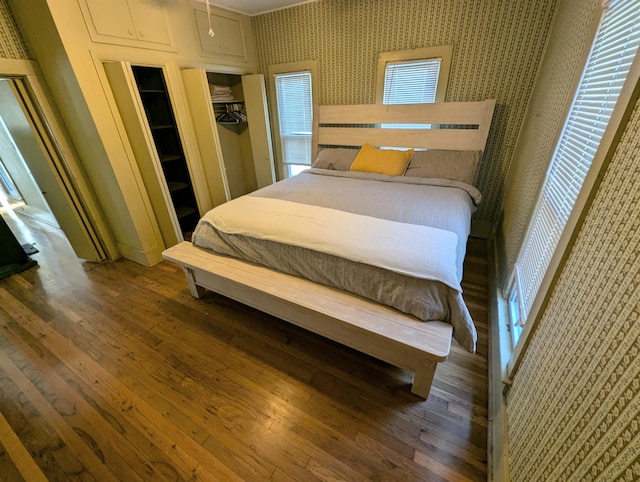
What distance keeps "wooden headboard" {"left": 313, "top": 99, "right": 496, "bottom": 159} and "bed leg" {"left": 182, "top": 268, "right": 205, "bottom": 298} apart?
2274 millimetres

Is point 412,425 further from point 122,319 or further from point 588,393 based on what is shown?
point 122,319

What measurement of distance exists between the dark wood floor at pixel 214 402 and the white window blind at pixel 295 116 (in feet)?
8.13

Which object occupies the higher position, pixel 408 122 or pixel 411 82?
pixel 411 82

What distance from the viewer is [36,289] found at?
2334 mm

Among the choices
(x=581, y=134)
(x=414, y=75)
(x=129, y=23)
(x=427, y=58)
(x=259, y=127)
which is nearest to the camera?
(x=581, y=134)

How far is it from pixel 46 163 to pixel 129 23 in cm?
143

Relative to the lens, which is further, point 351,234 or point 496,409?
point 351,234

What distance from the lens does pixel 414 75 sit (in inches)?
107

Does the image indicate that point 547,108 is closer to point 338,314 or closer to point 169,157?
point 338,314

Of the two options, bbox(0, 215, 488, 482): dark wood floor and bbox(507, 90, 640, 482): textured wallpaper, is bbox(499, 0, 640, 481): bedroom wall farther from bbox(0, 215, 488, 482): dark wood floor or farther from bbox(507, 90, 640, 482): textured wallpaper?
bbox(0, 215, 488, 482): dark wood floor

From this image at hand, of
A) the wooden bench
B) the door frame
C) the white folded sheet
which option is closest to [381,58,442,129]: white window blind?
the white folded sheet

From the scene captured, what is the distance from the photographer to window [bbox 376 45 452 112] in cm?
257

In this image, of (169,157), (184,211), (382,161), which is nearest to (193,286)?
(184,211)

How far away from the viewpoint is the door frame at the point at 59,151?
203 centimetres
